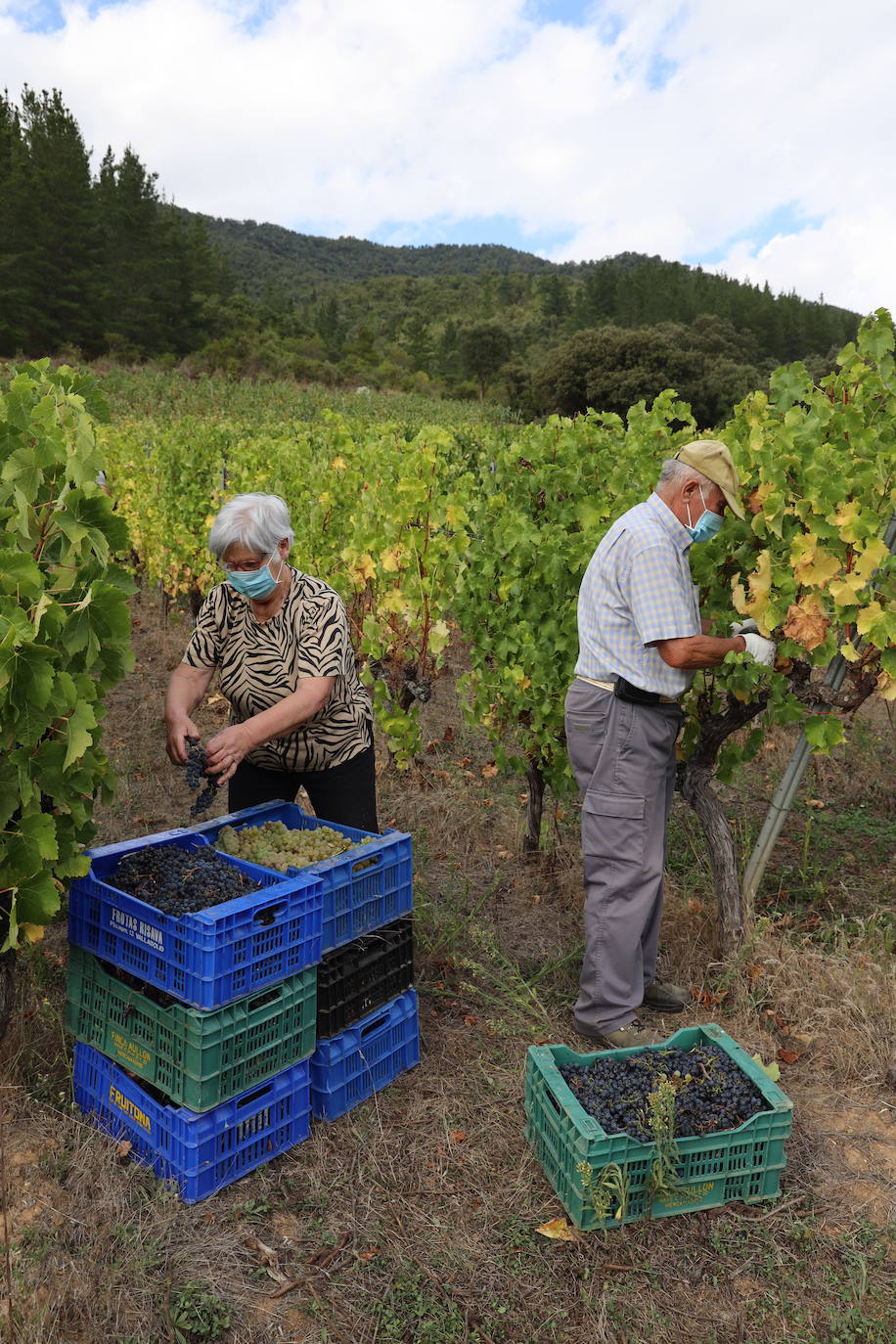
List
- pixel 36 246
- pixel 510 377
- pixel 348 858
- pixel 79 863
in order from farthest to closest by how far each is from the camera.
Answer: pixel 510 377, pixel 36 246, pixel 348 858, pixel 79 863

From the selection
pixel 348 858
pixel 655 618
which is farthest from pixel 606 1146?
pixel 655 618

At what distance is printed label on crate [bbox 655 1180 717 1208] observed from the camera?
2.34m

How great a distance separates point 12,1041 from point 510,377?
53187mm

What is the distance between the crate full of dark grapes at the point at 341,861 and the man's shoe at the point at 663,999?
1.10m

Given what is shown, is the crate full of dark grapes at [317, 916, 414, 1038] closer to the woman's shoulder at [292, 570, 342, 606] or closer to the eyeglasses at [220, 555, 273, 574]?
the woman's shoulder at [292, 570, 342, 606]

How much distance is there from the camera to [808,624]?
3150 mm

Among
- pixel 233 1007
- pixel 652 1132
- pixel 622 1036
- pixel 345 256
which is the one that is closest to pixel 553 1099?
pixel 652 1132

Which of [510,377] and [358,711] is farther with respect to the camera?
[510,377]

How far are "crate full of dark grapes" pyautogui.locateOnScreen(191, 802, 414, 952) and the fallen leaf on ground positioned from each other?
3.01 feet

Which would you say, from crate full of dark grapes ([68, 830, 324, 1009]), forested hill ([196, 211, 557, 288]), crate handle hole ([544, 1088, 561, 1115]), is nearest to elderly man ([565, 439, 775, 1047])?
crate handle hole ([544, 1088, 561, 1115])

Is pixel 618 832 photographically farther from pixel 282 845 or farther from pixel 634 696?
pixel 282 845

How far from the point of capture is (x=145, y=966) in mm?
2342

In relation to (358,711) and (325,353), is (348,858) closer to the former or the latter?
(358,711)

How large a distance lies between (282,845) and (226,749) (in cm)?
35
